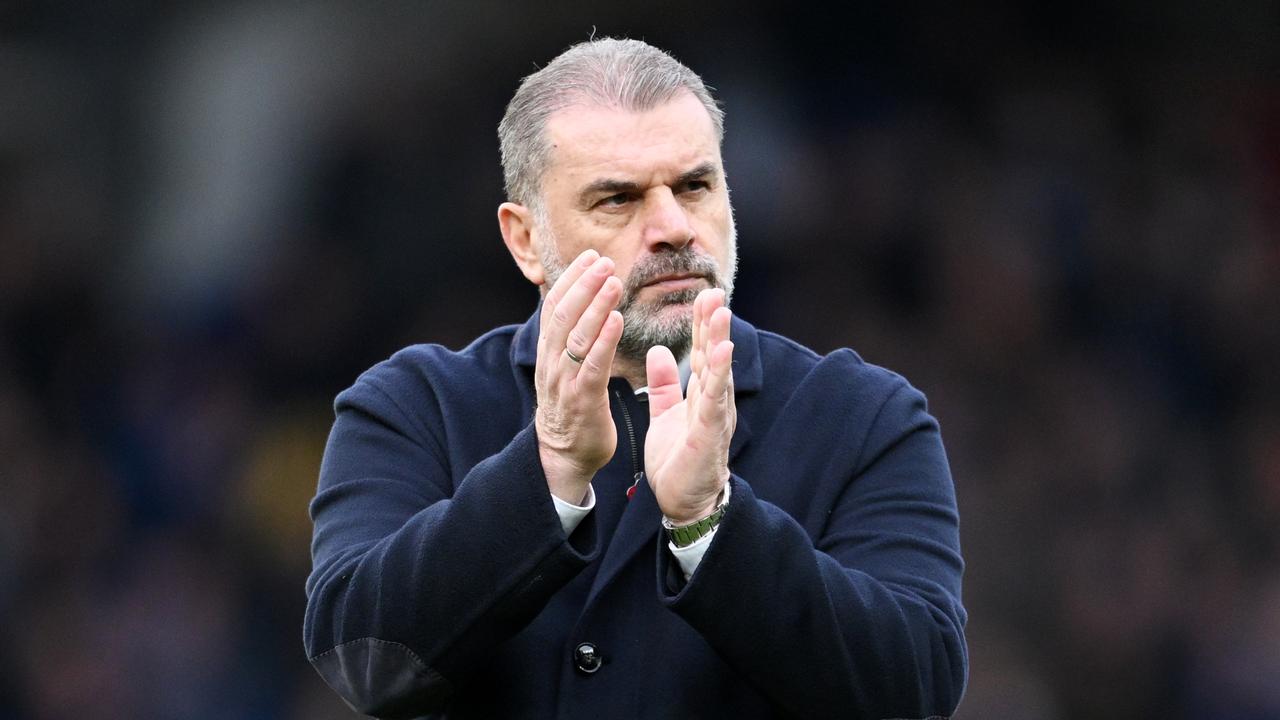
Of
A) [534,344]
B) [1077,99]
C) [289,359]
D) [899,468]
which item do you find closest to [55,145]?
[289,359]

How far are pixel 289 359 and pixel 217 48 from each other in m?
1.32

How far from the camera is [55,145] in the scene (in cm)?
688

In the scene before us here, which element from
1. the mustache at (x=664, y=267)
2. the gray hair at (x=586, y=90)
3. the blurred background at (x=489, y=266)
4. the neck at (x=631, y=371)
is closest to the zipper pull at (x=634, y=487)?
the neck at (x=631, y=371)

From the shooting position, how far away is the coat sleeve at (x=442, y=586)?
2.25 metres

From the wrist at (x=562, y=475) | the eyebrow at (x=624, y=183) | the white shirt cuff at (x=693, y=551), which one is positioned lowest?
the white shirt cuff at (x=693, y=551)

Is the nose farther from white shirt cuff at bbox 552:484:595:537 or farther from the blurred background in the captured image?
the blurred background

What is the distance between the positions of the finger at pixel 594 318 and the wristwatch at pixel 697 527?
269mm

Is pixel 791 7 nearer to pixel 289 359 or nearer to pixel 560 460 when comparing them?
pixel 289 359

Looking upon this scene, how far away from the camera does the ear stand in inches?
115

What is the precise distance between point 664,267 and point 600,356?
509 millimetres

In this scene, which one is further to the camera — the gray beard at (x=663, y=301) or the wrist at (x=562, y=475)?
the gray beard at (x=663, y=301)

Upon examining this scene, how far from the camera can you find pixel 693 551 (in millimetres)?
2242

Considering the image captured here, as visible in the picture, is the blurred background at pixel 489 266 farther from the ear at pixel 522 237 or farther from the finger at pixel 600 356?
the finger at pixel 600 356

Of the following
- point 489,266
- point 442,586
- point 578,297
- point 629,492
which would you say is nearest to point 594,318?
point 578,297
